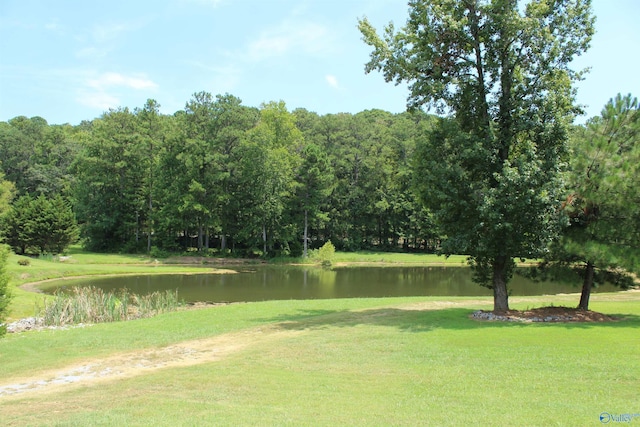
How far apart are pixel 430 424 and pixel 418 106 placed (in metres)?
13.1

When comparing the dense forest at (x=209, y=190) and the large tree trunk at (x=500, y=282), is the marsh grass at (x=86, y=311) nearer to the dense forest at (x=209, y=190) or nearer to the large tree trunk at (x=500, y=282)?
the large tree trunk at (x=500, y=282)

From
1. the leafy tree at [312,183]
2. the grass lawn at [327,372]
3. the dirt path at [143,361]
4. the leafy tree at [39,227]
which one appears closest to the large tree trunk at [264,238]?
the leafy tree at [312,183]

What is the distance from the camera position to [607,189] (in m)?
14.2

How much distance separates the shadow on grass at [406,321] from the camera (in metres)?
14.2

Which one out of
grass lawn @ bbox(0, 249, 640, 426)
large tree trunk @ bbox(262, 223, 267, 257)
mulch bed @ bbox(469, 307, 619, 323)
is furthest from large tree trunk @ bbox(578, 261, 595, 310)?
large tree trunk @ bbox(262, 223, 267, 257)

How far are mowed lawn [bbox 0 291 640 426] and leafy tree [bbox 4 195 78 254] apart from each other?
116 feet

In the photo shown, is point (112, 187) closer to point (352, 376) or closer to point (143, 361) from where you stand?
point (143, 361)

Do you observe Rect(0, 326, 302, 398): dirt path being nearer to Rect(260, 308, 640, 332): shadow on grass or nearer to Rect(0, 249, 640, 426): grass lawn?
Rect(0, 249, 640, 426): grass lawn

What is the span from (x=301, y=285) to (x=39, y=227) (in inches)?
1108

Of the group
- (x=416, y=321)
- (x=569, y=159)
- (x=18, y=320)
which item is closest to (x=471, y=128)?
(x=569, y=159)

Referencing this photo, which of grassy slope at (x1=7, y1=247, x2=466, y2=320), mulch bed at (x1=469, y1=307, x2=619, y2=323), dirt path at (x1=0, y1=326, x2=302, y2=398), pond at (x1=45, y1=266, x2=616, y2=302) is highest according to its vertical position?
mulch bed at (x1=469, y1=307, x2=619, y2=323)

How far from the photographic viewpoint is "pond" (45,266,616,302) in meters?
30.2

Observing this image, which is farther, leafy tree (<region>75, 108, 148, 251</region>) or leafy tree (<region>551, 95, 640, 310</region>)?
leafy tree (<region>75, 108, 148, 251</region>)

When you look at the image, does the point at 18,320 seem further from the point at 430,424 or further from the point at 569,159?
the point at 569,159
